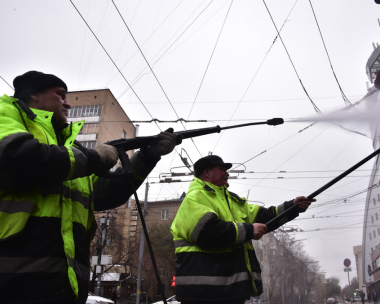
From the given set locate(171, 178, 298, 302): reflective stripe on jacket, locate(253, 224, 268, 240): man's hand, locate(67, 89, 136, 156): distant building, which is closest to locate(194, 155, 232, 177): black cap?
locate(171, 178, 298, 302): reflective stripe on jacket

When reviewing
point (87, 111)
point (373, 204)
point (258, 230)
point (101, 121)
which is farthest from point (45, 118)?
point (87, 111)

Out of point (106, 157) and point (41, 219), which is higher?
point (106, 157)

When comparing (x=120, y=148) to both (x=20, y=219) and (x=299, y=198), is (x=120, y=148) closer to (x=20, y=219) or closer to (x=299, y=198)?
(x=20, y=219)

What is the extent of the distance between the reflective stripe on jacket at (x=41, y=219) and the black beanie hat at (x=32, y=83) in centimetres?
26

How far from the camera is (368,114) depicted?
171 inches

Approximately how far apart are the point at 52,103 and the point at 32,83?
0.18m

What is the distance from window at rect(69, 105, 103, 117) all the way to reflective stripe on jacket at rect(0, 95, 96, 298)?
132 feet

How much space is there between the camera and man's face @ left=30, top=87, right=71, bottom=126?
196cm

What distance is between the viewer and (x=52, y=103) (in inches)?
77.9

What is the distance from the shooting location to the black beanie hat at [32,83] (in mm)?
1984

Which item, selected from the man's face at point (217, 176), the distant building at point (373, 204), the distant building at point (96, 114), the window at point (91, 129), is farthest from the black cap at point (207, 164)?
the window at point (91, 129)

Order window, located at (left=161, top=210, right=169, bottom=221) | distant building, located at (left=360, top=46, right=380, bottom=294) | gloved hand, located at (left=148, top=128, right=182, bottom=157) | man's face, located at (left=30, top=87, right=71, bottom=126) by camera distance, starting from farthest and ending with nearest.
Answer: window, located at (left=161, top=210, right=169, bottom=221)
distant building, located at (left=360, top=46, right=380, bottom=294)
gloved hand, located at (left=148, top=128, right=182, bottom=157)
man's face, located at (left=30, top=87, right=71, bottom=126)

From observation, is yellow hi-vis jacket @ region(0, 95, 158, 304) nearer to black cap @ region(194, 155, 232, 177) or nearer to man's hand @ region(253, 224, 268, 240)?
man's hand @ region(253, 224, 268, 240)

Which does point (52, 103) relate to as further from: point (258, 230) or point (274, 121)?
point (274, 121)
